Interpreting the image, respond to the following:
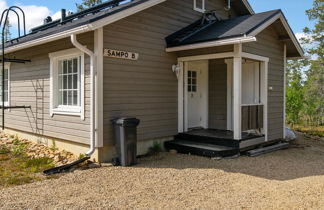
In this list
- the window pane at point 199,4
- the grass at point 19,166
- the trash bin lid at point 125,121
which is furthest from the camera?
the window pane at point 199,4

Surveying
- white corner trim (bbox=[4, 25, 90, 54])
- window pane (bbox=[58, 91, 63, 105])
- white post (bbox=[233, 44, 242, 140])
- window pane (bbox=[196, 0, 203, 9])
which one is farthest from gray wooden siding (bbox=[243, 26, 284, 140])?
window pane (bbox=[58, 91, 63, 105])

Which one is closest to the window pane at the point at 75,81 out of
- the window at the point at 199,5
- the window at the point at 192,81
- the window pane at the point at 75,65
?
the window pane at the point at 75,65

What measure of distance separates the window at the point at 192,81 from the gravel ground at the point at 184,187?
273 cm

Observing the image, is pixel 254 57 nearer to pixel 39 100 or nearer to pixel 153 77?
pixel 153 77

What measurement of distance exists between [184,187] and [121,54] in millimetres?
3181

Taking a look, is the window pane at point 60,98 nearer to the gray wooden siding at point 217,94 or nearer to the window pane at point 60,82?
the window pane at point 60,82

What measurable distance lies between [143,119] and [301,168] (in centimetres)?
347

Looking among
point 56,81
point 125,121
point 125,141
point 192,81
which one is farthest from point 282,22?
point 56,81

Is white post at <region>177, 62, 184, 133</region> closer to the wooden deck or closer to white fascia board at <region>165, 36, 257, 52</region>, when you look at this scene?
the wooden deck

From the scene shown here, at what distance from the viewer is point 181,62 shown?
7.77 metres

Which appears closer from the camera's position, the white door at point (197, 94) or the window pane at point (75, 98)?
the window pane at point (75, 98)

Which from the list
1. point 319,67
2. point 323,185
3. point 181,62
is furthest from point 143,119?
point 319,67

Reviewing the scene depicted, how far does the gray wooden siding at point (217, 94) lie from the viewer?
28.8ft

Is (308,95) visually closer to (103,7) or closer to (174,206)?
(103,7)
